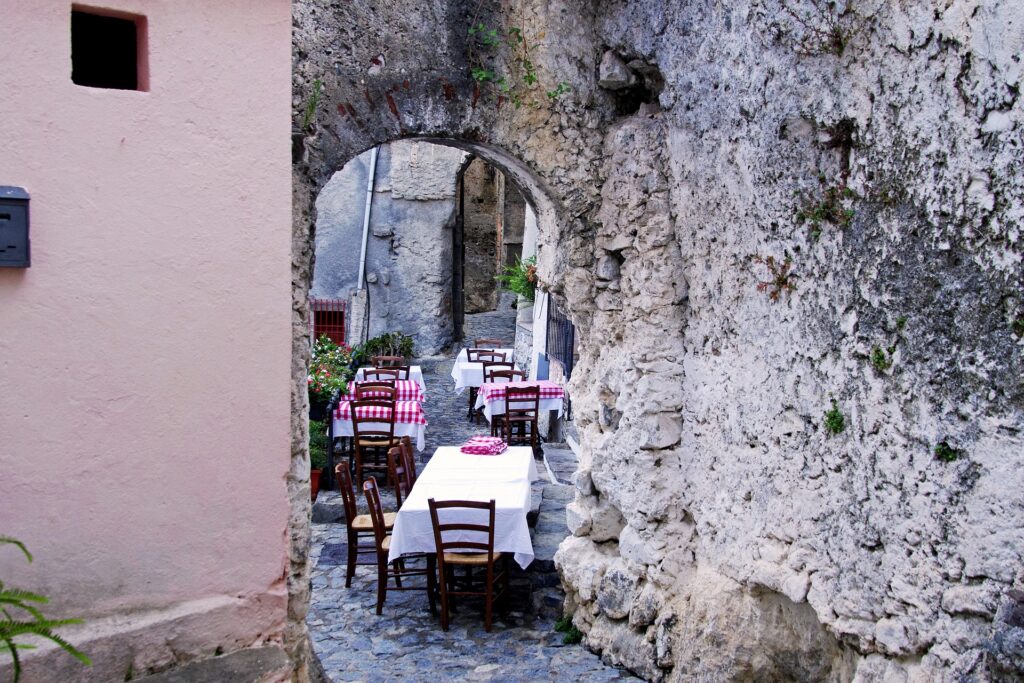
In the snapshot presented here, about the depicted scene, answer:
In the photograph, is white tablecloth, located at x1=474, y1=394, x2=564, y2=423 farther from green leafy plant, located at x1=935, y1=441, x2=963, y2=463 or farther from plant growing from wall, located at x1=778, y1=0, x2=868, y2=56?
green leafy plant, located at x1=935, y1=441, x2=963, y2=463

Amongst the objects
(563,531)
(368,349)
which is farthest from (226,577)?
(368,349)

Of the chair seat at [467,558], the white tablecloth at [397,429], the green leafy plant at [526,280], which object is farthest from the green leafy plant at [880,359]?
the green leafy plant at [526,280]

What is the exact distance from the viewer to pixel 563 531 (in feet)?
25.2

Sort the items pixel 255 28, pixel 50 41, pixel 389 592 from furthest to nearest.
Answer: pixel 389 592 → pixel 255 28 → pixel 50 41

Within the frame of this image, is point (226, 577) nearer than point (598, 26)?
Yes

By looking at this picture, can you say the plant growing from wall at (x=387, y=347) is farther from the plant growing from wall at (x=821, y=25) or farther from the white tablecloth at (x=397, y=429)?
the plant growing from wall at (x=821, y=25)

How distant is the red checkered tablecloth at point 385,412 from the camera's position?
9.82 metres

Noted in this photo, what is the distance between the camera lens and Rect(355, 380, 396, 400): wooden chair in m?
10.5

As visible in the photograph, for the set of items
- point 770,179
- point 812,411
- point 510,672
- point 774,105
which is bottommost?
point 510,672

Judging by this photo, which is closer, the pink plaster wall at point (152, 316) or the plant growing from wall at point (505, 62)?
the pink plaster wall at point (152, 316)

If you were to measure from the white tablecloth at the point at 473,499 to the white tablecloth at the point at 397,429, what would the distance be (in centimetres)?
229

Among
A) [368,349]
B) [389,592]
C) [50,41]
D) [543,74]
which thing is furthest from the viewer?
[368,349]

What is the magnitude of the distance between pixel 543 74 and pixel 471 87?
0.40 metres

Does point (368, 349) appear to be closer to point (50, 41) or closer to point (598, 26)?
point (598, 26)
